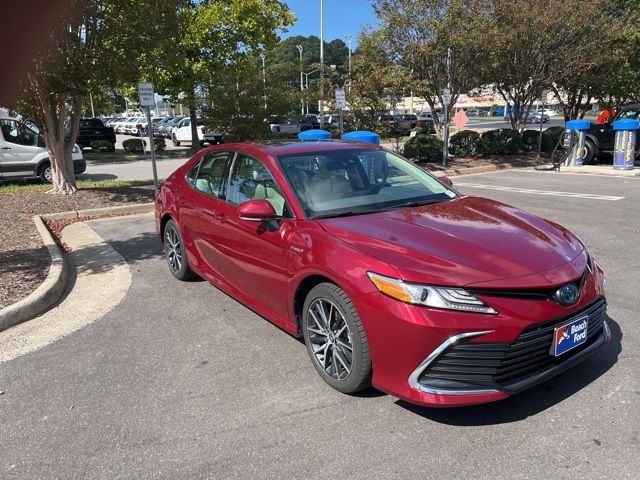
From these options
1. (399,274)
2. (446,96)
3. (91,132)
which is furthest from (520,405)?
(91,132)

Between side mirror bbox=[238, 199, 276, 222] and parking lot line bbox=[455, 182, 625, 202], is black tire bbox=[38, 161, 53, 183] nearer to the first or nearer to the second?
parking lot line bbox=[455, 182, 625, 202]

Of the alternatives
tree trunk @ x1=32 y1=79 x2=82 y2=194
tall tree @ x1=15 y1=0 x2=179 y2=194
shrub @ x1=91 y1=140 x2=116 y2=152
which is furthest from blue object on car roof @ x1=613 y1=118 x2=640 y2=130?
shrub @ x1=91 y1=140 x2=116 y2=152

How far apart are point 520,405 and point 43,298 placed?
4246mm

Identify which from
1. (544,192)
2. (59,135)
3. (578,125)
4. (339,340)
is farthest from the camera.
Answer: (578,125)

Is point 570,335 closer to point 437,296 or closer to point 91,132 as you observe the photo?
point 437,296

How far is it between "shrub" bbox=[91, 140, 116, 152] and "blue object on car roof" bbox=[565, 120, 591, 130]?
20.5 meters

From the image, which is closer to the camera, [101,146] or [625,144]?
[625,144]

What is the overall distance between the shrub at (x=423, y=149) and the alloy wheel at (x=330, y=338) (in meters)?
13.7

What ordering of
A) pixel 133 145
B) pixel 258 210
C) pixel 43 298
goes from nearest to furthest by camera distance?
pixel 258 210, pixel 43 298, pixel 133 145

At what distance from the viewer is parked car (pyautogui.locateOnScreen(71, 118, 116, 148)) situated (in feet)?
88.3

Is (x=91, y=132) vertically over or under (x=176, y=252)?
over

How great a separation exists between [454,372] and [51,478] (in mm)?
2110

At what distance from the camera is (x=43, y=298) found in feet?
16.4

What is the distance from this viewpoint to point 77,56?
8.84 m
